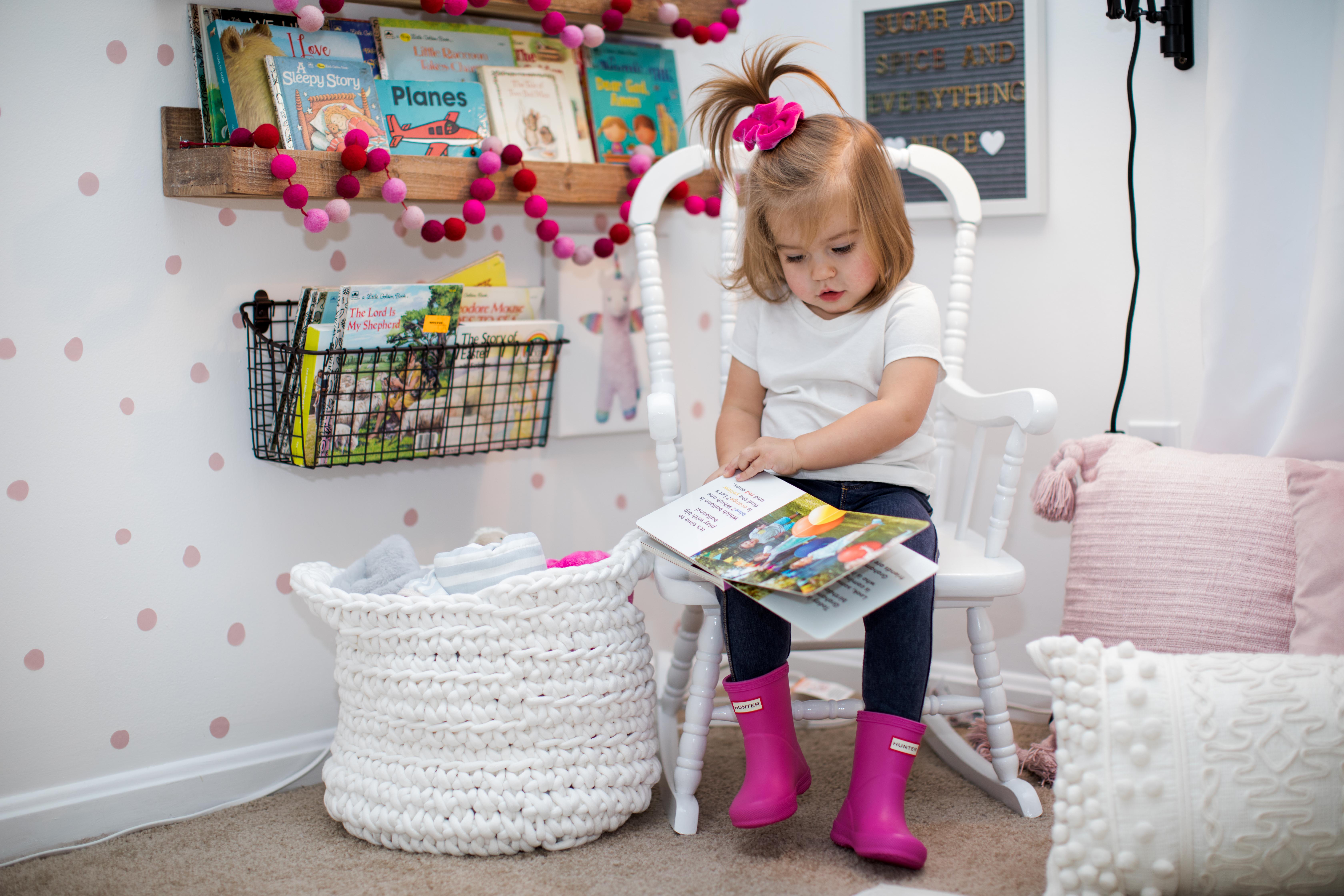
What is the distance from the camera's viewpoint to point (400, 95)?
137 centimetres

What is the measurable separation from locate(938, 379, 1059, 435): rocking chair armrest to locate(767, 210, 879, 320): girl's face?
21cm

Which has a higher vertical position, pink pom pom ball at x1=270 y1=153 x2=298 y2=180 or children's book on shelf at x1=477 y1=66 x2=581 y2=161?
children's book on shelf at x1=477 y1=66 x2=581 y2=161

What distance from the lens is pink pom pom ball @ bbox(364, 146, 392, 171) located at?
1.24 metres

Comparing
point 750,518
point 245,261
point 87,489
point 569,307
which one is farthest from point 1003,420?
point 87,489

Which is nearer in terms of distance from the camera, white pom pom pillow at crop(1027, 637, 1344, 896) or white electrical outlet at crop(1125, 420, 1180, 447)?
white pom pom pillow at crop(1027, 637, 1344, 896)

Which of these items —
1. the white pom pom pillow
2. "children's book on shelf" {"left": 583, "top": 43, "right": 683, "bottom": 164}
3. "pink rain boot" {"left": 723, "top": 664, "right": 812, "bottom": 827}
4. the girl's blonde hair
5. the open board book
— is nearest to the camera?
the white pom pom pillow

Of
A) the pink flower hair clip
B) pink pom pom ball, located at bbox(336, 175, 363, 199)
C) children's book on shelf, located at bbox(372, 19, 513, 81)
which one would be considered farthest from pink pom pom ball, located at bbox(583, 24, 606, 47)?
pink pom pom ball, located at bbox(336, 175, 363, 199)

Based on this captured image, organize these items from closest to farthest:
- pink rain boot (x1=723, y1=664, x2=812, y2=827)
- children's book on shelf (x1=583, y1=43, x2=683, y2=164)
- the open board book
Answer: the open board book → pink rain boot (x1=723, y1=664, x2=812, y2=827) → children's book on shelf (x1=583, y1=43, x2=683, y2=164)

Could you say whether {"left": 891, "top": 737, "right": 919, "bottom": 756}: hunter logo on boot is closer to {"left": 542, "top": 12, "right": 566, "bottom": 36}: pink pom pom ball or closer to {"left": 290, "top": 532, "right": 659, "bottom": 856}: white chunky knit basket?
{"left": 290, "top": 532, "right": 659, "bottom": 856}: white chunky knit basket

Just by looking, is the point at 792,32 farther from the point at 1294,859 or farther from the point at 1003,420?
the point at 1294,859

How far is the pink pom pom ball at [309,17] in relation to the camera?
1239 mm

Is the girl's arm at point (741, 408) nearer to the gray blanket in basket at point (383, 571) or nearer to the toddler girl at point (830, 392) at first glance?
the toddler girl at point (830, 392)

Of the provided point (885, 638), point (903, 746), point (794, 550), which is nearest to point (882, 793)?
point (903, 746)

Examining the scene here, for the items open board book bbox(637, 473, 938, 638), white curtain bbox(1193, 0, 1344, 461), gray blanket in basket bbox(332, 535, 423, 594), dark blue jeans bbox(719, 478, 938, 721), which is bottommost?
dark blue jeans bbox(719, 478, 938, 721)
